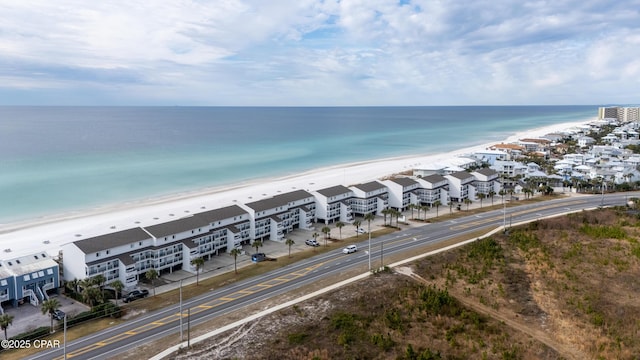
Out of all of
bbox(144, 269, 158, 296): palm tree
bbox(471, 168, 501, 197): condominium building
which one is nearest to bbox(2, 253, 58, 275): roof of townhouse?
bbox(144, 269, 158, 296): palm tree

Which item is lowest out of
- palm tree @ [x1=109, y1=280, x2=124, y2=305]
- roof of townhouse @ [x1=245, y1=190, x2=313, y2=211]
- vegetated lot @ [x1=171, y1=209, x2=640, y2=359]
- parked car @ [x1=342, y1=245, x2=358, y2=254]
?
vegetated lot @ [x1=171, y1=209, x2=640, y2=359]

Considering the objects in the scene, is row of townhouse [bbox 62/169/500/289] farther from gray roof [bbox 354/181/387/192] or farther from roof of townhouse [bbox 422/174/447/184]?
roof of townhouse [bbox 422/174/447/184]

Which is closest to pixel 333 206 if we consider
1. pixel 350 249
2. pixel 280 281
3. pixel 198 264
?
pixel 350 249

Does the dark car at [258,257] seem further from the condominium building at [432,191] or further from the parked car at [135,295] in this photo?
the condominium building at [432,191]

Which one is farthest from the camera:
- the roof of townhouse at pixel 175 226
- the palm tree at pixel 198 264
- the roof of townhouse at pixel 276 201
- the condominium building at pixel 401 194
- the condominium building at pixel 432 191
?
the condominium building at pixel 432 191

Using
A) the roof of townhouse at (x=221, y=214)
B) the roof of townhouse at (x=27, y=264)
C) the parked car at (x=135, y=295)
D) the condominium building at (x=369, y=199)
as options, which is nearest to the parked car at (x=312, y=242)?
the roof of townhouse at (x=221, y=214)
